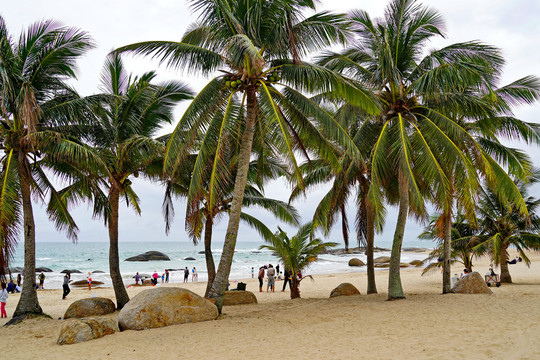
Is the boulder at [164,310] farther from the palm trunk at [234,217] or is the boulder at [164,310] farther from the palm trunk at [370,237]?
the palm trunk at [370,237]

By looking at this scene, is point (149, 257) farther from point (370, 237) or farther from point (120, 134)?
point (370, 237)

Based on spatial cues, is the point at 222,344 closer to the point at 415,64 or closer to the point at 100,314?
the point at 100,314

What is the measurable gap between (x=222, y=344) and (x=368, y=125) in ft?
28.1

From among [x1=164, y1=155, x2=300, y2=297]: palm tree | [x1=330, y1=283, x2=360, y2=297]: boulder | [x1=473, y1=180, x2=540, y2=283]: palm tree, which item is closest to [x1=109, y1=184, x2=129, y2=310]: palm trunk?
[x1=164, y1=155, x2=300, y2=297]: palm tree

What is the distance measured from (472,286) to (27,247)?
14.3 meters

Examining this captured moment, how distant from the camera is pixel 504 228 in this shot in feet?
59.0

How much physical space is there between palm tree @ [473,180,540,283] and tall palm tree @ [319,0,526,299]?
6.45m

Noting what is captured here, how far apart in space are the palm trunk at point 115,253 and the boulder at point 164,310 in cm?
462

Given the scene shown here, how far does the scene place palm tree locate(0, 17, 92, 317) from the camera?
10672 mm

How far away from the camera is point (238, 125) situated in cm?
1130

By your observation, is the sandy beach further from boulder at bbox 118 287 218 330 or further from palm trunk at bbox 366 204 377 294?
palm trunk at bbox 366 204 377 294

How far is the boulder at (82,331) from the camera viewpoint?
8.00 m

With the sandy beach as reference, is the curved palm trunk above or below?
above

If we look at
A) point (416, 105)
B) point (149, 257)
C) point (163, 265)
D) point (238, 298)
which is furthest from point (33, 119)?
point (149, 257)
